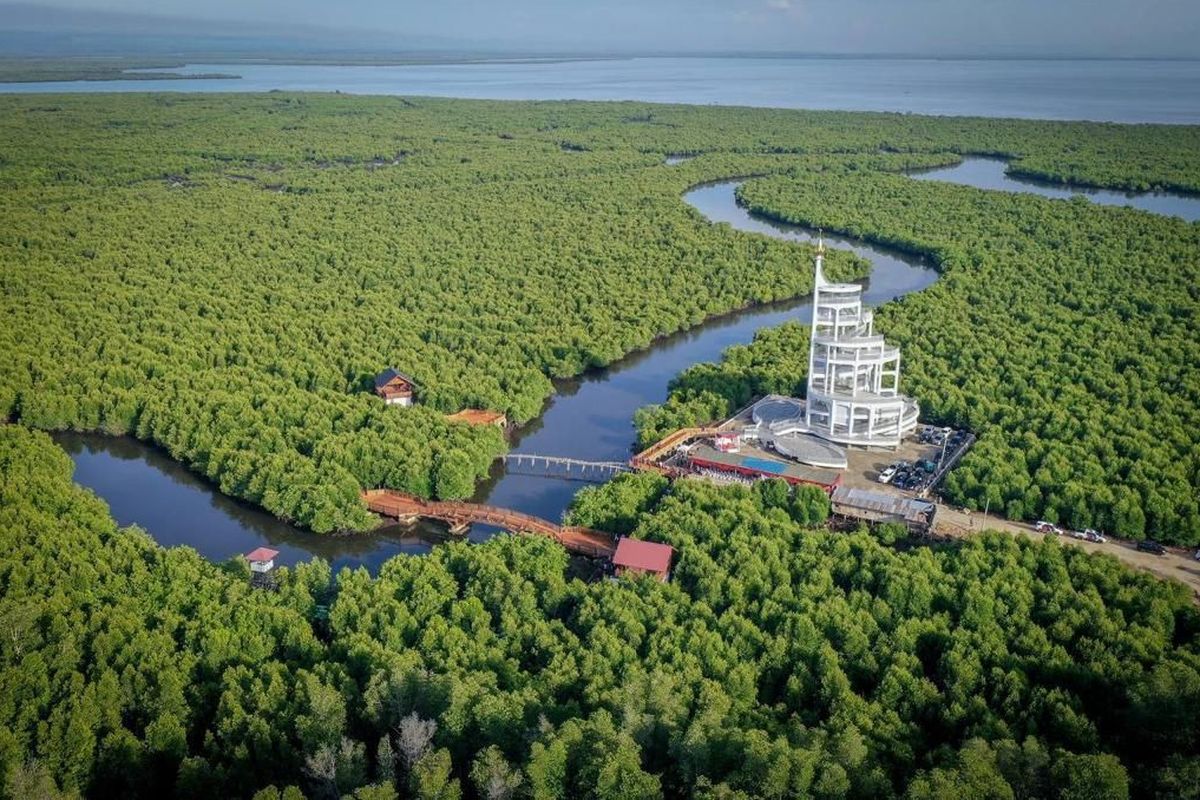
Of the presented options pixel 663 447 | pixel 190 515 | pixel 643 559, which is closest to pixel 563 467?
pixel 663 447

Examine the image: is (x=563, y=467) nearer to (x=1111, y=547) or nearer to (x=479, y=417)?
(x=479, y=417)

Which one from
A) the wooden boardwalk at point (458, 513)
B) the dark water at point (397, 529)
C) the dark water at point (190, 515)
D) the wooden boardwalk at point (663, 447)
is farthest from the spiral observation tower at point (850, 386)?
the dark water at point (190, 515)

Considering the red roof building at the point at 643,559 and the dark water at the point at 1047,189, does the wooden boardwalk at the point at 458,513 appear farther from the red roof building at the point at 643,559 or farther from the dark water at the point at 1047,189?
the dark water at the point at 1047,189

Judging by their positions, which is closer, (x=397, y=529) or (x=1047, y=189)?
(x=397, y=529)

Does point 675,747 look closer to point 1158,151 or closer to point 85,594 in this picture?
point 85,594

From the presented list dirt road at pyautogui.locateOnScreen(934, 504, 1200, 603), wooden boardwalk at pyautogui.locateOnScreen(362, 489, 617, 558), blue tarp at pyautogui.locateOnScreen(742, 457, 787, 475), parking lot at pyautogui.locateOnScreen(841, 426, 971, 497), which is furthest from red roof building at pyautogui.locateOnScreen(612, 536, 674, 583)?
dirt road at pyautogui.locateOnScreen(934, 504, 1200, 603)
